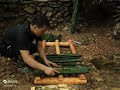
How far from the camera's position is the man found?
399 cm

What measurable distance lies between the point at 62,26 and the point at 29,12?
898 mm

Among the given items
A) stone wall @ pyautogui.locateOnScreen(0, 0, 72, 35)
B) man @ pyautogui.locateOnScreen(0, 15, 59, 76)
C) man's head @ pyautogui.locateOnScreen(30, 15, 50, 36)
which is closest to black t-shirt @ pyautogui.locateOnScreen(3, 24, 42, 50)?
man @ pyautogui.locateOnScreen(0, 15, 59, 76)

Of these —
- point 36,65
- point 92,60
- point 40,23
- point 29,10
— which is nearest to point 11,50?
point 36,65

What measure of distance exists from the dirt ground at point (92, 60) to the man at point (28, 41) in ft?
1.14

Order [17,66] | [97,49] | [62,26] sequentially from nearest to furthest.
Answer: [17,66]
[97,49]
[62,26]

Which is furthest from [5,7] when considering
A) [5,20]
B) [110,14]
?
[110,14]

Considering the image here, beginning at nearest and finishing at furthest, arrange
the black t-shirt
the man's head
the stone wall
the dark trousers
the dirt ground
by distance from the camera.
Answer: the man's head → the black t-shirt → the dirt ground → the dark trousers → the stone wall

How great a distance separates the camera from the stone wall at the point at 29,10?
6.94 m

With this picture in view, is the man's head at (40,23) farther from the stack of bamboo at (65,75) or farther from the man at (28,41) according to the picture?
the stack of bamboo at (65,75)

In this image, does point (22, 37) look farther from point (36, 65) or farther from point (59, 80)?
point (59, 80)

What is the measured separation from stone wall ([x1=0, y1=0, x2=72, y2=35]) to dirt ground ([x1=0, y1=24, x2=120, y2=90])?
0.34 metres

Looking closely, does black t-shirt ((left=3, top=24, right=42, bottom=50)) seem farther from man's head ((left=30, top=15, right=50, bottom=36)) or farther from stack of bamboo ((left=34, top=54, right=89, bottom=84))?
stack of bamboo ((left=34, top=54, right=89, bottom=84))

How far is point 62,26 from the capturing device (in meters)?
7.25

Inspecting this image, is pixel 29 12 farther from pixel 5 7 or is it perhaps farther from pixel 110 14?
pixel 110 14
